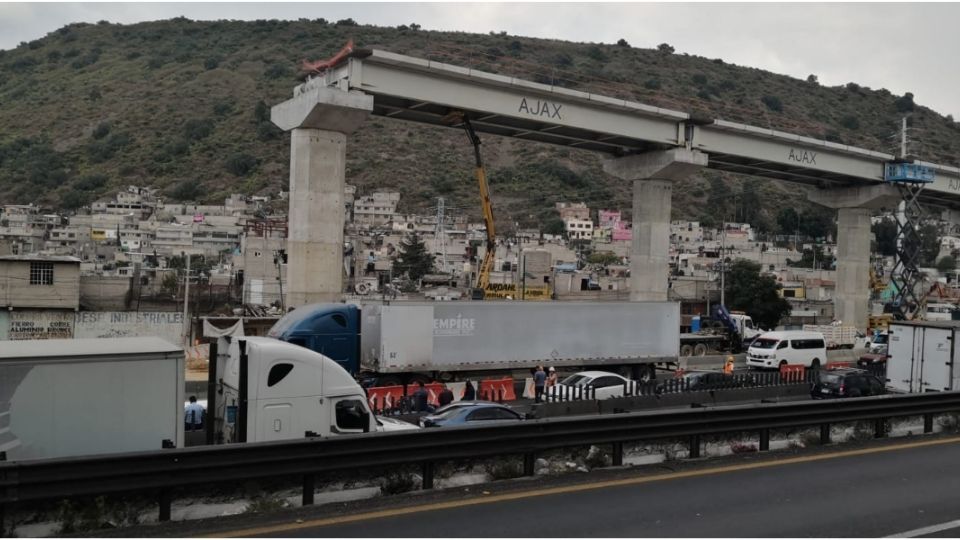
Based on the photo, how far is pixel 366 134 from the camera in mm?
149875

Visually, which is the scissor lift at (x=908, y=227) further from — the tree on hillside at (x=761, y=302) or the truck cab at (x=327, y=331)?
the truck cab at (x=327, y=331)

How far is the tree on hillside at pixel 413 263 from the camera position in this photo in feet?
302

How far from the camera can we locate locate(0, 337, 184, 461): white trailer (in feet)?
28.5

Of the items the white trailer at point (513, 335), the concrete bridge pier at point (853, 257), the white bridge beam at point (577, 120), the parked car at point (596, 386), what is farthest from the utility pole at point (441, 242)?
the parked car at point (596, 386)

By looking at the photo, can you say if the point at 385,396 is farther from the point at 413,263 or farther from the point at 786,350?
the point at 413,263

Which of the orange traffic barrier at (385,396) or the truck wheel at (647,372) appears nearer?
the orange traffic barrier at (385,396)

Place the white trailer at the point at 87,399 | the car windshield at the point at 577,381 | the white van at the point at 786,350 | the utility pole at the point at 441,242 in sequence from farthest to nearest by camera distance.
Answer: the utility pole at the point at 441,242, the white van at the point at 786,350, the car windshield at the point at 577,381, the white trailer at the point at 87,399

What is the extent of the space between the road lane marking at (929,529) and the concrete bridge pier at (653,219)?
3128 cm

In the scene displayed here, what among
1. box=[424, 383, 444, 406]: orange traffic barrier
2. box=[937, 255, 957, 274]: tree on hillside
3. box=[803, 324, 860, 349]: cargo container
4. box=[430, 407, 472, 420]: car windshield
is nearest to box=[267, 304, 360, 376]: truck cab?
box=[424, 383, 444, 406]: orange traffic barrier

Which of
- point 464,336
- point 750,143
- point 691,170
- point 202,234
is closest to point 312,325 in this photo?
point 464,336

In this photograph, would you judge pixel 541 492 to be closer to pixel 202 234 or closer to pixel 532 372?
pixel 532 372

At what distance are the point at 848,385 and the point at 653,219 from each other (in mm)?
18106

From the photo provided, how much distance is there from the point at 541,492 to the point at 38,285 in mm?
34266

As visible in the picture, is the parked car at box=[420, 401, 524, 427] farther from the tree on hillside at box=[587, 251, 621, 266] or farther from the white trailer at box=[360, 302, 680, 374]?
the tree on hillside at box=[587, 251, 621, 266]
